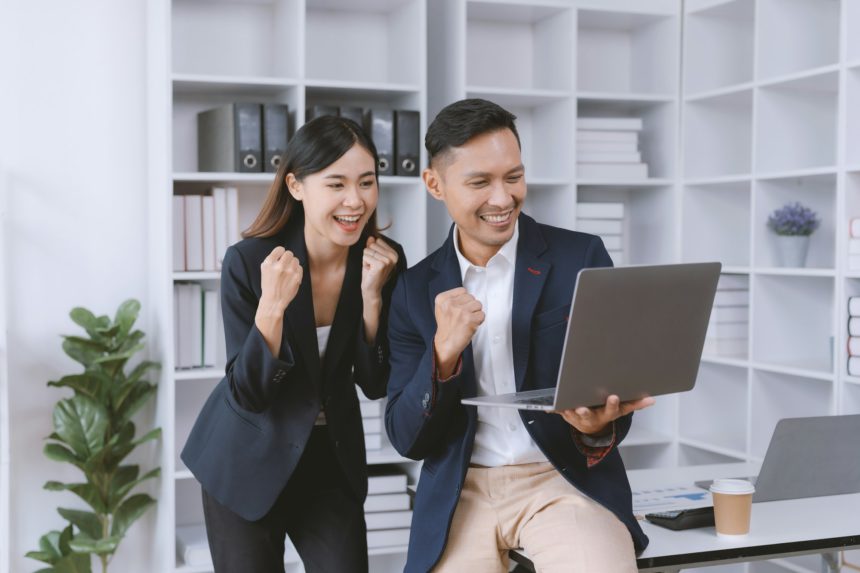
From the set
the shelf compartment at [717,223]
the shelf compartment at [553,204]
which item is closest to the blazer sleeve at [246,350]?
the shelf compartment at [553,204]

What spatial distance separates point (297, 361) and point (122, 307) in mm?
1452

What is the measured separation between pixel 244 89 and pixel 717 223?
6.19ft

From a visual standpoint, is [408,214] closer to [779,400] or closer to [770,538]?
[779,400]

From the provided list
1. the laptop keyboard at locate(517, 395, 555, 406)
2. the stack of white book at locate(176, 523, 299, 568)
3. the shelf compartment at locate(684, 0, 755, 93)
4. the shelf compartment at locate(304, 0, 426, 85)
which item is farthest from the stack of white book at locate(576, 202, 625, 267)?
the laptop keyboard at locate(517, 395, 555, 406)

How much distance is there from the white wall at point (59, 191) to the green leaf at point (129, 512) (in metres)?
0.27

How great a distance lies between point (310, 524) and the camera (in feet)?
7.44

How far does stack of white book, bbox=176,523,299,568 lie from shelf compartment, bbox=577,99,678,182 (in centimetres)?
191

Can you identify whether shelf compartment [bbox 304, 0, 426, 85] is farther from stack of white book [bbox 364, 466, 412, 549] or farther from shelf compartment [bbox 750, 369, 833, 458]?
shelf compartment [bbox 750, 369, 833, 458]

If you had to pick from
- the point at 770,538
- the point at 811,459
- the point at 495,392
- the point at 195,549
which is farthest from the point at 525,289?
the point at 195,549

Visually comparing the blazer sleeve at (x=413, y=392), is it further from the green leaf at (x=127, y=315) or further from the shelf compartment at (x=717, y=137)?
the shelf compartment at (x=717, y=137)

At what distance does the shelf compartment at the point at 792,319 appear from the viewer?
3.54m

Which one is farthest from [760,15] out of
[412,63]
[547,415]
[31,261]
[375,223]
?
[31,261]

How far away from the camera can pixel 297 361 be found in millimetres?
2180

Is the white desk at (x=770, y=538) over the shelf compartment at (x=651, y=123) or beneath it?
beneath
